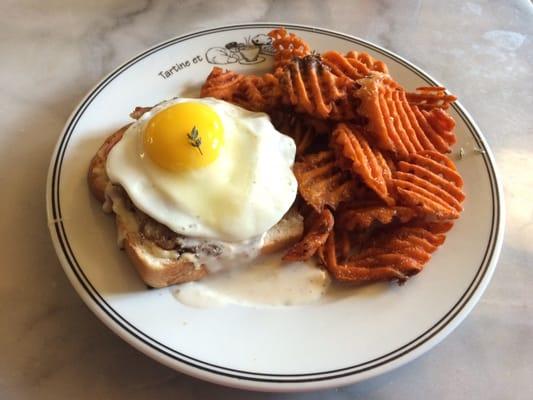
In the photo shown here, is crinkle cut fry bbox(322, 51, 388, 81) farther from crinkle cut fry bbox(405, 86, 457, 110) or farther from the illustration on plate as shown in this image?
the illustration on plate

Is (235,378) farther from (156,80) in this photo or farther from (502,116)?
(502,116)

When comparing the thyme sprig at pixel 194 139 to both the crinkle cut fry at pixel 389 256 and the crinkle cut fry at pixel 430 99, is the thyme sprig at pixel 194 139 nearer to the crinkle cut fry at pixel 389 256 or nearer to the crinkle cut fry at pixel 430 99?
the crinkle cut fry at pixel 389 256

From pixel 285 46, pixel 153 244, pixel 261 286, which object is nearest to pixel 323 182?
pixel 261 286

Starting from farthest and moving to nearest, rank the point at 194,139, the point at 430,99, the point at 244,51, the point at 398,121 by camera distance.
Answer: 1. the point at 244,51
2. the point at 430,99
3. the point at 398,121
4. the point at 194,139

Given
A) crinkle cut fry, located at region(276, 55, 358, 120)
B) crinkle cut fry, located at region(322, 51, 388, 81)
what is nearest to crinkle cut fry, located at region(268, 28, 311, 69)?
crinkle cut fry, located at region(322, 51, 388, 81)

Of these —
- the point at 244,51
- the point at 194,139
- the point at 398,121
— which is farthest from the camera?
the point at 244,51

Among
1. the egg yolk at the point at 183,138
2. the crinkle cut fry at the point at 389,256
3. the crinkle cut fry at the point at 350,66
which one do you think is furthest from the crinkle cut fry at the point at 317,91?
the crinkle cut fry at the point at 389,256

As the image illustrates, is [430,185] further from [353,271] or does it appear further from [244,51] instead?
[244,51]
